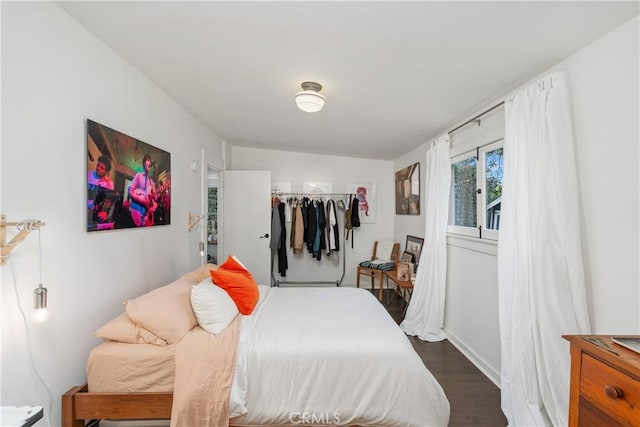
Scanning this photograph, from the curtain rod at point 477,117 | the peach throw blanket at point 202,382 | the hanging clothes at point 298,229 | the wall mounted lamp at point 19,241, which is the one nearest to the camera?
the wall mounted lamp at point 19,241

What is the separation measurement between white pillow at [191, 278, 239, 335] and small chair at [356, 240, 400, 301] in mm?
2922

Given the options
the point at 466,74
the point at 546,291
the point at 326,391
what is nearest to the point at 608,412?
A: the point at 546,291

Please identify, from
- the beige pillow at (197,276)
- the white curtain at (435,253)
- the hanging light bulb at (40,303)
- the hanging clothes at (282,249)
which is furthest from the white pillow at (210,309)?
the hanging clothes at (282,249)

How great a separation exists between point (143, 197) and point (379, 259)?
12.1 ft

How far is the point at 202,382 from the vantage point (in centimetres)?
156

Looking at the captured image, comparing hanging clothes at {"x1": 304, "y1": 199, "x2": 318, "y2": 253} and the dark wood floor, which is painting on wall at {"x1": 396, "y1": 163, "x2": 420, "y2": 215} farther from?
the dark wood floor

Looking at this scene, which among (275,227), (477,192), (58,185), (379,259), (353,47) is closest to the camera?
(58,185)

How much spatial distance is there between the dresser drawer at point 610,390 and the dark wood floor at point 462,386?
995mm

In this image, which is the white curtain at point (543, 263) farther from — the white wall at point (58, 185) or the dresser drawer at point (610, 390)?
the white wall at point (58, 185)

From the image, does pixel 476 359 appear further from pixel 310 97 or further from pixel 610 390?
pixel 310 97

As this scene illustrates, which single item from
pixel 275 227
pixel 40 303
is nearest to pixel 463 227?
pixel 275 227

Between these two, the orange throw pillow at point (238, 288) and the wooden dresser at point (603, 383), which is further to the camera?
the orange throw pillow at point (238, 288)

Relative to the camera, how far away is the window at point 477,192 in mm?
2506

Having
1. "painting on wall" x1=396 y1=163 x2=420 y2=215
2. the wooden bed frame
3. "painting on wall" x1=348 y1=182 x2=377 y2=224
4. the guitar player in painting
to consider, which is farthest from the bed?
"painting on wall" x1=348 y1=182 x2=377 y2=224
